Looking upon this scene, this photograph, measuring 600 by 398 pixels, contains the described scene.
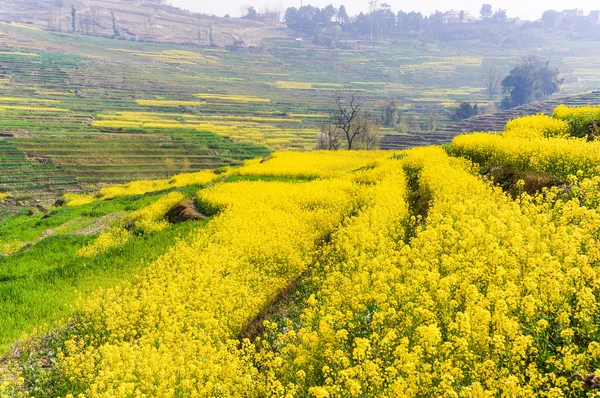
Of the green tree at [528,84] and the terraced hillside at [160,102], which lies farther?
the green tree at [528,84]

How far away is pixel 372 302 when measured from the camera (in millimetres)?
8578

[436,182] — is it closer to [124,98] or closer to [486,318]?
[486,318]

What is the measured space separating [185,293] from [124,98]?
116 m

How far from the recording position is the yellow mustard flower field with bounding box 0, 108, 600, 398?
5598 mm

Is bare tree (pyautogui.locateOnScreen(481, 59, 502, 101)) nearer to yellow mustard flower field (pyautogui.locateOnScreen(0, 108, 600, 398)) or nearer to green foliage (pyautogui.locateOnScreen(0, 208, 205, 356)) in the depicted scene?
yellow mustard flower field (pyautogui.locateOnScreen(0, 108, 600, 398))

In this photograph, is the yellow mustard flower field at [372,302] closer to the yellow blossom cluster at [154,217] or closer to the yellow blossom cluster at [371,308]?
the yellow blossom cluster at [371,308]

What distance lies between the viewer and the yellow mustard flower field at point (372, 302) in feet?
18.4

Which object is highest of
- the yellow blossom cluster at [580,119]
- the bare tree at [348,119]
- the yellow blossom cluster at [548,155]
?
the yellow blossom cluster at [580,119]

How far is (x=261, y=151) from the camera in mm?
80875

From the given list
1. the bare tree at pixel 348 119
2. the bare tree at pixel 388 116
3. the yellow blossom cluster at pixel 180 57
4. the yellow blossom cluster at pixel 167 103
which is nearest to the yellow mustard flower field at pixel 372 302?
the bare tree at pixel 348 119

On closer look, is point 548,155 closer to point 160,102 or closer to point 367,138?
point 367,138

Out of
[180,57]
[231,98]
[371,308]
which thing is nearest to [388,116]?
[231,98]

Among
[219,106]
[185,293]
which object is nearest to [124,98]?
[219,106]

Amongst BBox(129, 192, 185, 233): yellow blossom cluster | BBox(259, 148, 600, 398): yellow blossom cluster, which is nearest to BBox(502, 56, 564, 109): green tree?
BBox(129, 192, 185, 233): yellow blossom cluster
